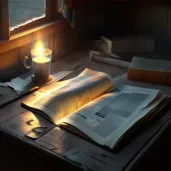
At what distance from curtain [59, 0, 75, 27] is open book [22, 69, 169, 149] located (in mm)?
439

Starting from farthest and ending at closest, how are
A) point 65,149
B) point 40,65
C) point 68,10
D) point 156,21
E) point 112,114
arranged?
1. point 156,21
2. point 68,10
3. point 40,65
4. point 112,114
5. point 65,149

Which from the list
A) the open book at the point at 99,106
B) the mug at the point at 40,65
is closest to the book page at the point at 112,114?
the open book at the point at 99,106

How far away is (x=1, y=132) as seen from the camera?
4.46 ft

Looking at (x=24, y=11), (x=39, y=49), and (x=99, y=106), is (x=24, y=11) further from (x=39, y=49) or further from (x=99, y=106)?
(x=99, y=106)

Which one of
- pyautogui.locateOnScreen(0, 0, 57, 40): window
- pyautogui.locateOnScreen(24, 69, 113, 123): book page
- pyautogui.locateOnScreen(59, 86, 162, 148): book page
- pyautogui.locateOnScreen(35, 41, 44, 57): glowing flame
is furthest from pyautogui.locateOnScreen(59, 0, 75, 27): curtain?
pyautogui.locateOnScreen(59, 86, 162, 148): book page

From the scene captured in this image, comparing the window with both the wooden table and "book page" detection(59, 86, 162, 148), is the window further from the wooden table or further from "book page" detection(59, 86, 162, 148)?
"book page" detection(59, 86, 162, 148)

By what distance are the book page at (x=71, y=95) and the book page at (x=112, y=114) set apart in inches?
1.3

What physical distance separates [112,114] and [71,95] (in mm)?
174

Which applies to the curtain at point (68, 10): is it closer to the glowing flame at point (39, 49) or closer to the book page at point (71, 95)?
the glowing flame at point (39, 49)

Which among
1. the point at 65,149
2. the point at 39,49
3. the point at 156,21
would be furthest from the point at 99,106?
the point at 156,21

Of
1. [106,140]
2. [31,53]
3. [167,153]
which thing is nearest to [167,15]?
[31,53]

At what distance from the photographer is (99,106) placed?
149 centimetres

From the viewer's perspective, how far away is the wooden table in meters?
1.22

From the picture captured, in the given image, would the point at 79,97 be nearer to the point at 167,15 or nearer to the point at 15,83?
the point at 15,83
